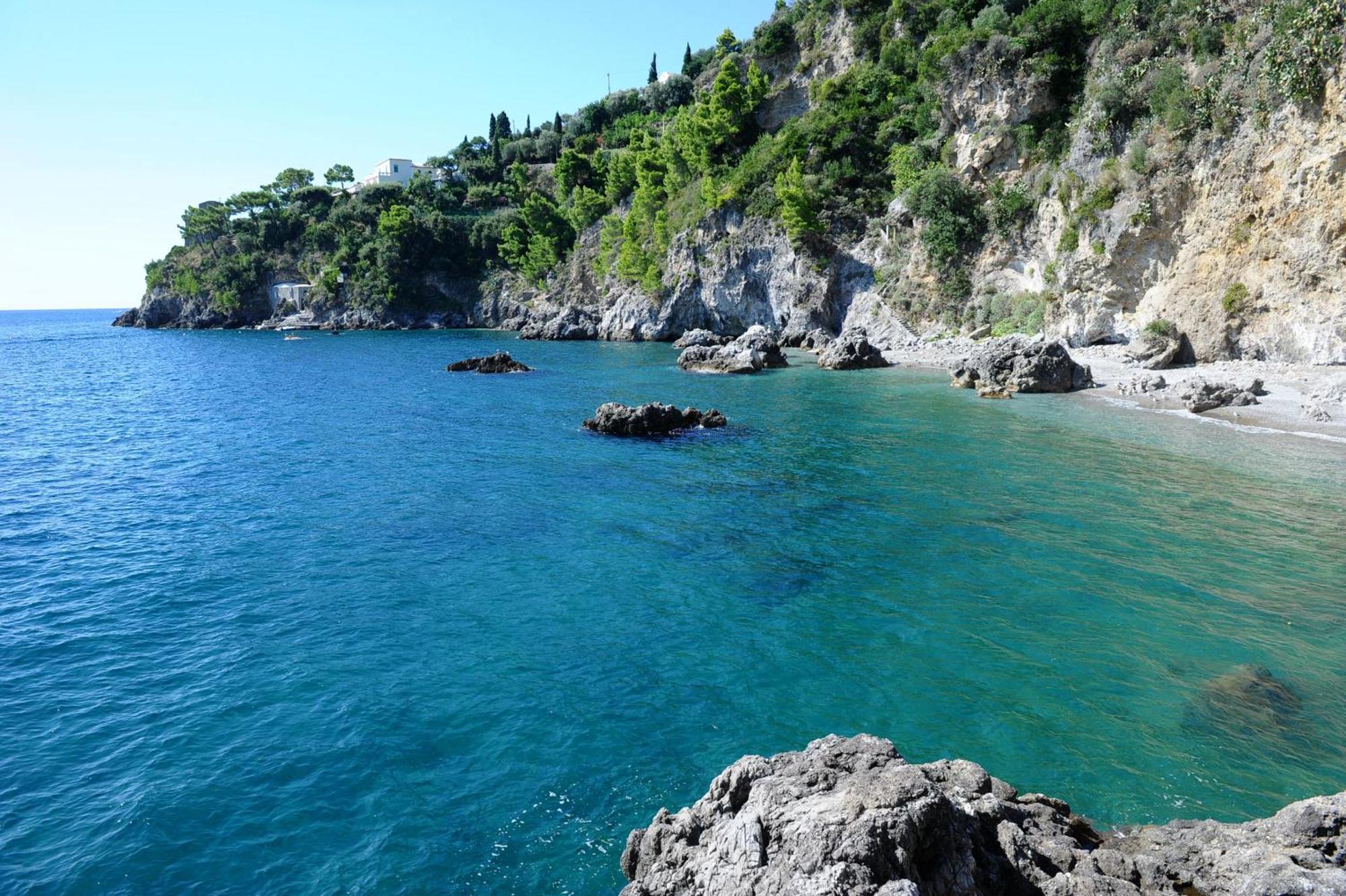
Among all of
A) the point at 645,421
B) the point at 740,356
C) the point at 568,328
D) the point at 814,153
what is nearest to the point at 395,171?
the point at 568,328

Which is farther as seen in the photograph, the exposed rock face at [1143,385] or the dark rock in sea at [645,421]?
the exposed rock face at [1143,385]

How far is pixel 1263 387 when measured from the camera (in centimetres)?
3112

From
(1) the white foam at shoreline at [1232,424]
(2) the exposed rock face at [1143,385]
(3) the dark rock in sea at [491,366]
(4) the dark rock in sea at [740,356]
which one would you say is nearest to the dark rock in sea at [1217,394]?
(1) the white foam at shoreline at [1232,424]

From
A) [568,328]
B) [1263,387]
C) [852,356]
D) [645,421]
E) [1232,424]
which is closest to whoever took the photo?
[1232,424]

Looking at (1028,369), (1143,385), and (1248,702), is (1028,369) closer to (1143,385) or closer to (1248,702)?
(1143,385)

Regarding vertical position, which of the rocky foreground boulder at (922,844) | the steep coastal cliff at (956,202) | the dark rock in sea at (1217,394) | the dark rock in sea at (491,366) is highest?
the steep coastal cliff at (956,202)

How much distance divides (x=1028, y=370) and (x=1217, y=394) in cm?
889

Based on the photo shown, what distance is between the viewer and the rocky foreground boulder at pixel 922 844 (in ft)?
18.2

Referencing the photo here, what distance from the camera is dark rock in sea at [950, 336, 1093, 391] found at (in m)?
37.9

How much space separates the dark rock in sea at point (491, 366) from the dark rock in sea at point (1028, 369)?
31.3 meters

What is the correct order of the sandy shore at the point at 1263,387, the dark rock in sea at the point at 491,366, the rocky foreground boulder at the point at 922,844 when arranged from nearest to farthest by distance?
the rocky foreground boulder at the point at 922,844 → the sandy shore at the point at 1263,387 → the dark rock in sea at the point at 491,366

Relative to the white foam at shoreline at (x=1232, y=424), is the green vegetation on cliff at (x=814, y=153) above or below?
above

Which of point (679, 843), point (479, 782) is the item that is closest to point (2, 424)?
point (479, 782)

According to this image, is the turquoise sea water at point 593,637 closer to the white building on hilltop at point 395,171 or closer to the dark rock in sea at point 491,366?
the dark rock in sea at point 491,366
